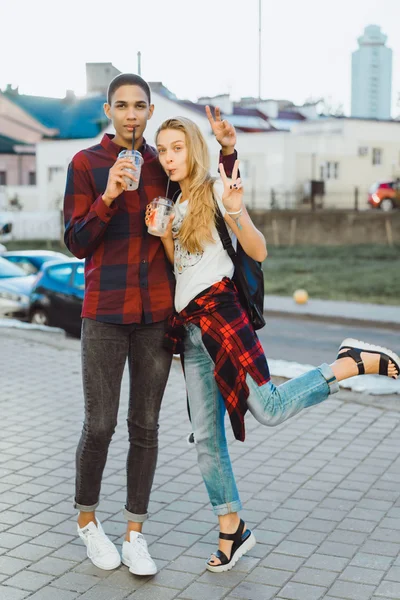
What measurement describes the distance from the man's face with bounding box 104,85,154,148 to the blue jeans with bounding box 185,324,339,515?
2.82 ft

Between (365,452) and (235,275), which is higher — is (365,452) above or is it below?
below

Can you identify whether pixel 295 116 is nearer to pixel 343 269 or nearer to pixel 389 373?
pixel 343 269

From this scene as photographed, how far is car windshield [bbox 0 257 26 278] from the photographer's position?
15567 millimetres

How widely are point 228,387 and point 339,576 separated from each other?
96cm

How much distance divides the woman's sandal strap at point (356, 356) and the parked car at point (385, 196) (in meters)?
33.7

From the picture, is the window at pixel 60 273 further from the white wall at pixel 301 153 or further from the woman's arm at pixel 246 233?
the white wall at pixel 301 153

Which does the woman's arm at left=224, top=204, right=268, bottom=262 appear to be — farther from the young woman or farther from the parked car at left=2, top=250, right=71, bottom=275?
the parked car at left=2, top=250, right=71, bottom=275

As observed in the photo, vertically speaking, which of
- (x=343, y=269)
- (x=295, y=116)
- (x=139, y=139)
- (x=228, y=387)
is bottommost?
(x=343, y=269)

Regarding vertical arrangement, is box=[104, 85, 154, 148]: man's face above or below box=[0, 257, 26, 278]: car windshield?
above

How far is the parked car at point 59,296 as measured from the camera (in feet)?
41.9

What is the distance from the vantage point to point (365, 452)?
574 cm

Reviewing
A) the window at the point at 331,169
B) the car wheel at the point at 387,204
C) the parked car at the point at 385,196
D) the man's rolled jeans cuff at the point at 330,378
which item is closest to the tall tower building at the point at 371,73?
the window at the point at 331,169

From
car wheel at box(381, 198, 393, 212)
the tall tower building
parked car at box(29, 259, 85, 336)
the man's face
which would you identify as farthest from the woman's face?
the tall tower building

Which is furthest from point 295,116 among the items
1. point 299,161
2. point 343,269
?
point 343,269
